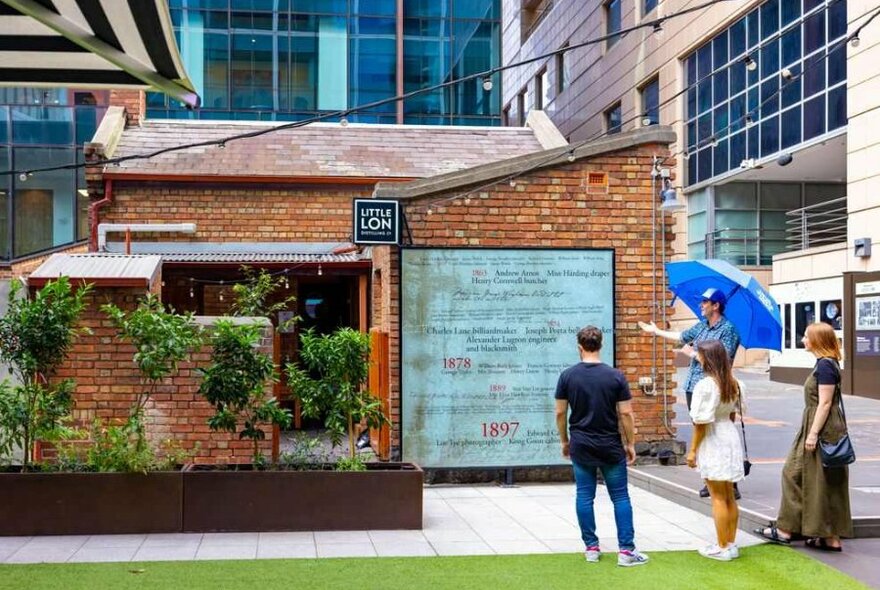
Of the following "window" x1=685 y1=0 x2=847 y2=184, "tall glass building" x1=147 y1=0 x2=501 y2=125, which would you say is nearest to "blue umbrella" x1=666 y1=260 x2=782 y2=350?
"window" x1=685 y1=0 x2=847 y2=184

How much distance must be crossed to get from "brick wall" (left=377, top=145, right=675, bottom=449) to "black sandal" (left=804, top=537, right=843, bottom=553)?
337cm

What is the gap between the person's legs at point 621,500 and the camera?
7.00 metres

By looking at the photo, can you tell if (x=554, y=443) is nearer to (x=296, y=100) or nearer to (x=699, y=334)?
(x=699, y=334)

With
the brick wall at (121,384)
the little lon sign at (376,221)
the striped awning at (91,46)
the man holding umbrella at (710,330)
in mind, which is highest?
the striped awning at (91,46)

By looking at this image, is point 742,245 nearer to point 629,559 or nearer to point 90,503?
point 629,559

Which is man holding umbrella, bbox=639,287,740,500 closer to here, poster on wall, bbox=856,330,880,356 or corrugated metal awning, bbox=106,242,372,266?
corrugated metal awning, bbox=106,242,372,266

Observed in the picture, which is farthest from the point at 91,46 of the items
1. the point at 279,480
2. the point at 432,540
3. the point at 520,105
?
the point at 520,105

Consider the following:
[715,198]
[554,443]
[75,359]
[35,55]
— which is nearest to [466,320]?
[554,443]

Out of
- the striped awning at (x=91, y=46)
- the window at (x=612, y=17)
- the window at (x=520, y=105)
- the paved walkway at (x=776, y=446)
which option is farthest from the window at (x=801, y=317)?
the window at (x=520, y=105)

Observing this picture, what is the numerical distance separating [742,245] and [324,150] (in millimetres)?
18254

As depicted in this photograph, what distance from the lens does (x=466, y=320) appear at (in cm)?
1052

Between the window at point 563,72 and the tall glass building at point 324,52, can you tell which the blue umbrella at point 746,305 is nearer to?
the tall glass building at point 324,52

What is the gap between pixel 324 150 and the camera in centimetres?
1733

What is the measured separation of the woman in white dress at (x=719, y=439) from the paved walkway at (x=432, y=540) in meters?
0.59
